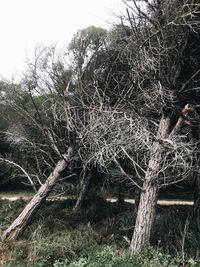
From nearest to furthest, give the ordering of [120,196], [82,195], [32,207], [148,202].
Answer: [148,202]
[32,207]
[82,195]
[120,196]

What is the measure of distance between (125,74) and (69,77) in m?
2.07

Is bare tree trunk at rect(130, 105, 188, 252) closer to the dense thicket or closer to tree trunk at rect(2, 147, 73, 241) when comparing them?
the dense thicket

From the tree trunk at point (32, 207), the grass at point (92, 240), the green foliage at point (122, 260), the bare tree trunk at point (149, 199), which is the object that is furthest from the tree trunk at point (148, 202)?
the tree trunk at point (32, 207)

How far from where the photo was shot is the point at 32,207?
37.0ft

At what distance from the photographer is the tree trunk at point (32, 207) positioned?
10.6 metres

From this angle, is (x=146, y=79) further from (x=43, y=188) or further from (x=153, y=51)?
(x=43, y=188)

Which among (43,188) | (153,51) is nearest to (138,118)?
(153,51)

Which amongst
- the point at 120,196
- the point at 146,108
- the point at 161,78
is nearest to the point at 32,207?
the point at 146,108

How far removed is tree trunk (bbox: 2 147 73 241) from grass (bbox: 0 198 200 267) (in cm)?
29

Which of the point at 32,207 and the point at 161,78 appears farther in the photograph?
the point at 32,207

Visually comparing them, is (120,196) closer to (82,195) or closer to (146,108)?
(82,195)

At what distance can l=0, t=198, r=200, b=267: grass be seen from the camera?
7.93 metres

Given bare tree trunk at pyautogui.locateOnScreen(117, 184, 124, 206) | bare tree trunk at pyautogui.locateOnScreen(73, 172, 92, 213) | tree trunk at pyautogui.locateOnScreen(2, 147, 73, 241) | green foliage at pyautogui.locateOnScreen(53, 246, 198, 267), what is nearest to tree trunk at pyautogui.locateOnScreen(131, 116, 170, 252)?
green foliage at pyautogui.locateOnScreen(53, 246, 198, 267)

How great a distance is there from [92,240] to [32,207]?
199 centimetres
